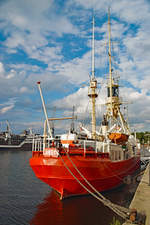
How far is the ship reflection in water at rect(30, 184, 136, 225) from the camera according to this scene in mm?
12883

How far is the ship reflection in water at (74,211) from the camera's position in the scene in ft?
42.3

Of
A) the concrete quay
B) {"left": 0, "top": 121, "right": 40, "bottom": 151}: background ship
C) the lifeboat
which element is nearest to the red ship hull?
the concrete quay

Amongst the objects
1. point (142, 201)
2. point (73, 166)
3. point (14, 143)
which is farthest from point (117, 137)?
point (14, 143)

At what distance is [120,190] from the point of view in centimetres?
2112

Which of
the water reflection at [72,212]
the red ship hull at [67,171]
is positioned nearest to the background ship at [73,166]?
the red ship hull at [67,171]

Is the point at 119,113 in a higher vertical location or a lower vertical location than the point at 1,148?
higher

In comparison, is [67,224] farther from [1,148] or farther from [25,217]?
[1,148]

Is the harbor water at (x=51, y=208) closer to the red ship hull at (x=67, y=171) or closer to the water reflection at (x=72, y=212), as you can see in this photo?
the water reflection at (x=72, y=212)

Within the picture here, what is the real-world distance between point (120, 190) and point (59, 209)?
8.86 m

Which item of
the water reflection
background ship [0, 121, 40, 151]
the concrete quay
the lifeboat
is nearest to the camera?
the concrete quay

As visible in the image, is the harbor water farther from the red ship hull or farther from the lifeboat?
the lifeboat

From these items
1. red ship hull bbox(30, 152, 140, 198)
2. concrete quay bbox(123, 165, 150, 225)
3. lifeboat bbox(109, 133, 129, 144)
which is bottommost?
concrete quay bbox(123, 165, 150, 225)

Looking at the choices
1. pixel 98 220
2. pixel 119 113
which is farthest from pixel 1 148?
pixel 98 220

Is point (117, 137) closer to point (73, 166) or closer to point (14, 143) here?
point (73, 166)
